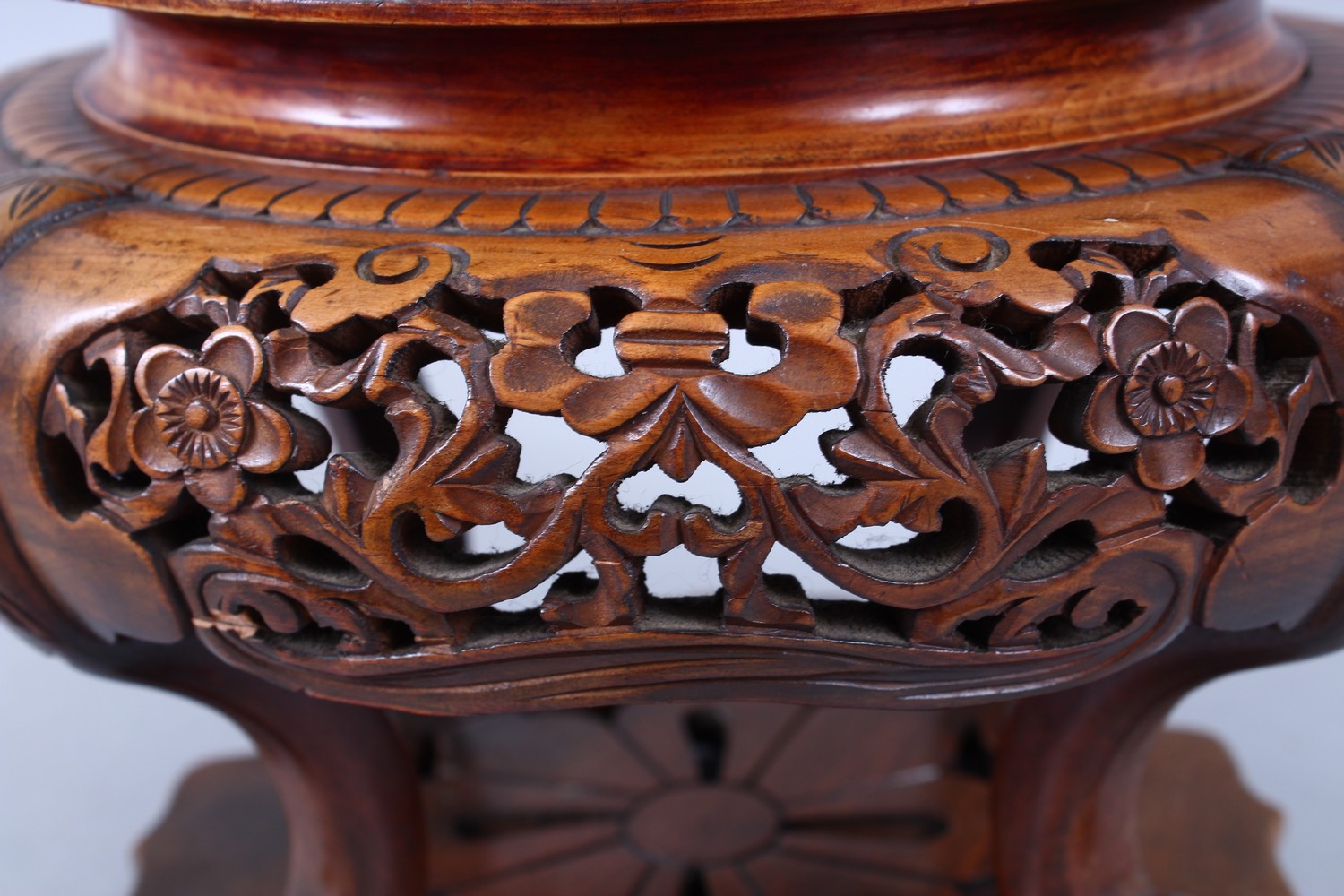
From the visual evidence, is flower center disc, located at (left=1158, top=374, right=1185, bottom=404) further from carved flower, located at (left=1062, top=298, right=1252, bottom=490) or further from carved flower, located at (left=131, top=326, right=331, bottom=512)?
carved flower, located at (left=131, top=326, right=331, bottom=512)

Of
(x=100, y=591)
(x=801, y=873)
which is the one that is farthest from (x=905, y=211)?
(x=801, y=873)

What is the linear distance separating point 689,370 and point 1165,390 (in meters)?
0.19

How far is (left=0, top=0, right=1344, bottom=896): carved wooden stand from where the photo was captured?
57 centimetres

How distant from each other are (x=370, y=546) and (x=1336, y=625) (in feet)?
1.57

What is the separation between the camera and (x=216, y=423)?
588 mm

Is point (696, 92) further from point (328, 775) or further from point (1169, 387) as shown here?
point (328, 775)

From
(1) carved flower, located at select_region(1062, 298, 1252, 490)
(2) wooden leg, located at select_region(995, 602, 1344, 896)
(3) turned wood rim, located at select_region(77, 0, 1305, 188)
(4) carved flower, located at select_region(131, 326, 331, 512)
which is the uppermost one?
(3) turned wood rim, located at select_region(77, 0, 1305, 188)

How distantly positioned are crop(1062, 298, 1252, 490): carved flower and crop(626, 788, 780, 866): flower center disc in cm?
62

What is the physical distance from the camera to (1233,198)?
62cm

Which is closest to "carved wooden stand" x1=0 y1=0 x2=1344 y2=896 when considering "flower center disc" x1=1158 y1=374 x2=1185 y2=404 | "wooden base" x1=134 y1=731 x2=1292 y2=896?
"flower center disc" x1=1158 y1=374 x2=1185 y2=404

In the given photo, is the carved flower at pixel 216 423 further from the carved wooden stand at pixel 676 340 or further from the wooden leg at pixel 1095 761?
the wooden leg at pixel 1095 761

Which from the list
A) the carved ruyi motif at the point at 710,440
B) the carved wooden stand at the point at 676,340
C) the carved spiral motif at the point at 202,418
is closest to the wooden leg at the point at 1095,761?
the carved wooden stand at the point at 676,340

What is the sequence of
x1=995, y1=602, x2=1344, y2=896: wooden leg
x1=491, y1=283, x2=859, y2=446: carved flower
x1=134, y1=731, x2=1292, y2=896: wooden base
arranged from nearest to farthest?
1. x1=491, y1=283, x2=859, y2=446: carved flower
2. x1=995, y1=602, x2=1344, y2=896: wooden leg
3. x1=134, y1=731, x2=1292, y2=896: wooden base

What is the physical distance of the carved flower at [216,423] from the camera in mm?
582
